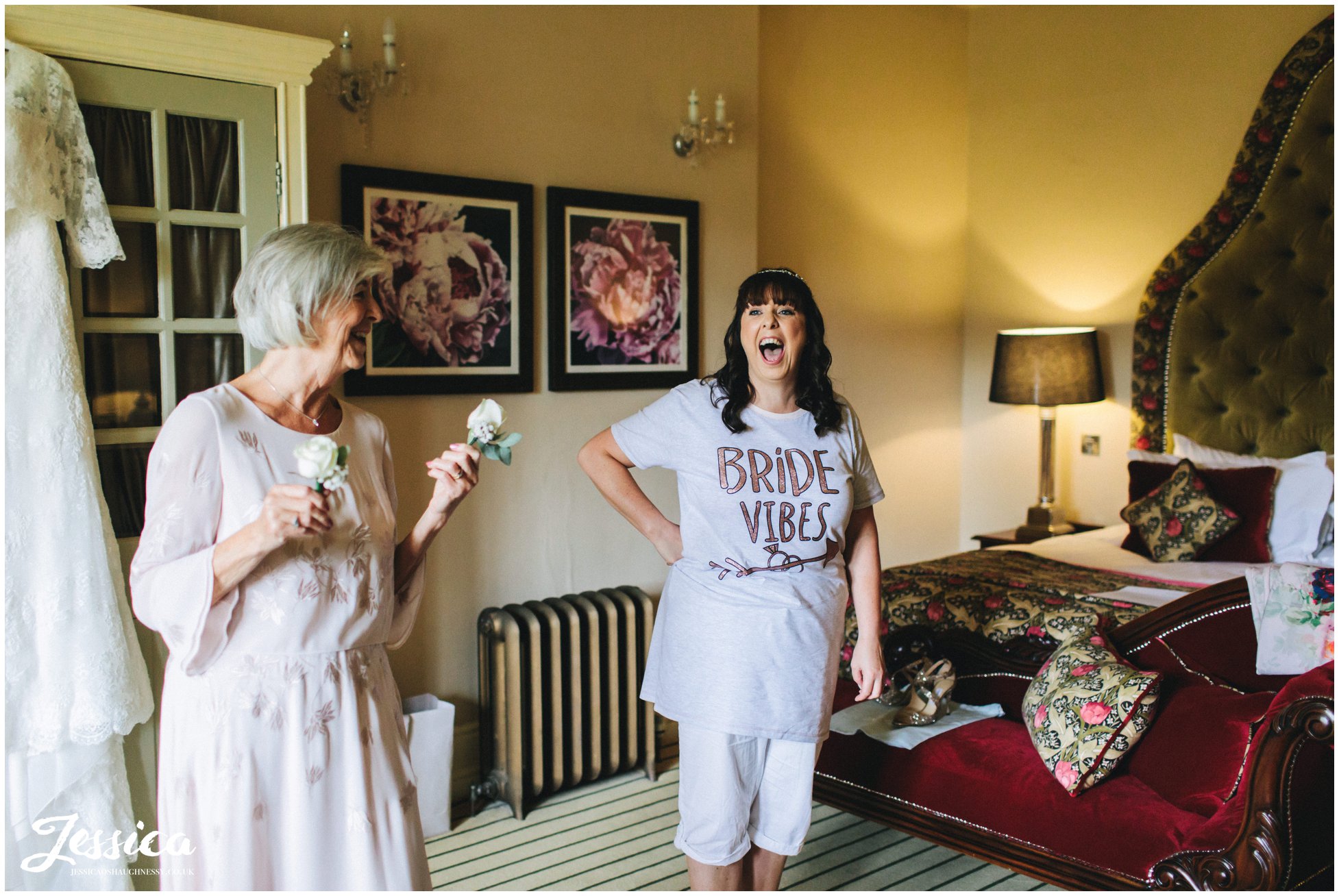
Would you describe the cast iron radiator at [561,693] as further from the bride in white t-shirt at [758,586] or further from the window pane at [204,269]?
the window pane at [204,269]

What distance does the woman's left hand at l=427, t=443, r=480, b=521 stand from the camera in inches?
64.1

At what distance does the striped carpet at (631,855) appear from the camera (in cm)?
280

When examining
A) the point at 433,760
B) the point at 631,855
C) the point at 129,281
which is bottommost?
the point at 631,855

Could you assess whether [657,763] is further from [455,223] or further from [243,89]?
[243,89]

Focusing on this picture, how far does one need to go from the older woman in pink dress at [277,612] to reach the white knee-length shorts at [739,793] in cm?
65

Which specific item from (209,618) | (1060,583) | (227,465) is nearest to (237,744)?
(209,618)

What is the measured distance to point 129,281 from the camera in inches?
91.6

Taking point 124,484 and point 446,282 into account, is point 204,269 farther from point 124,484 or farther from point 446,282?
point 446,282

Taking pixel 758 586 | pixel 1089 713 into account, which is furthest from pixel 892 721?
pixel 758 586

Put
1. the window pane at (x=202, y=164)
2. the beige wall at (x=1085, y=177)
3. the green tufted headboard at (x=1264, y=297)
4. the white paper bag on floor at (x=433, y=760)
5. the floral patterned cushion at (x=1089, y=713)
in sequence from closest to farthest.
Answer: the window pane at (x=202, y=164), the floral patterned cushion at (x=1089, y=713), the white paper bag on floor at (x=433, y=760), the green tufted headboard at (x=1264, y=297), the beige wall at (x=1085, y=177)

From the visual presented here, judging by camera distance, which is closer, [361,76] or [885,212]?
[361,76]

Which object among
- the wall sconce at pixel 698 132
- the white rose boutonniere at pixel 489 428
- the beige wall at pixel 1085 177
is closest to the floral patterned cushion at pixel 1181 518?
the beige wall at pixel 1085 177

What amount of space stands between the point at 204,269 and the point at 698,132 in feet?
6.08

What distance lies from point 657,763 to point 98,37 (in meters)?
2.66
